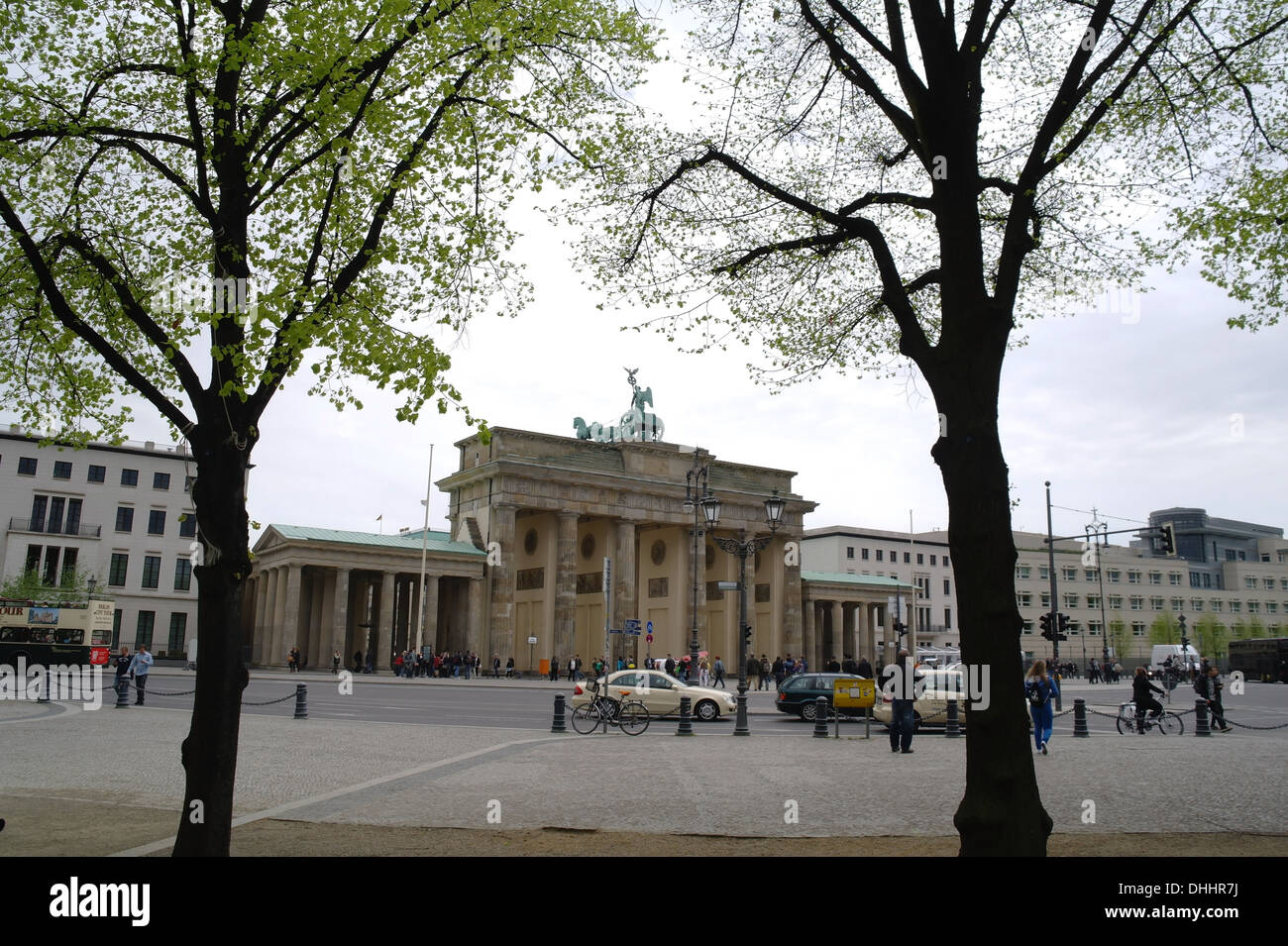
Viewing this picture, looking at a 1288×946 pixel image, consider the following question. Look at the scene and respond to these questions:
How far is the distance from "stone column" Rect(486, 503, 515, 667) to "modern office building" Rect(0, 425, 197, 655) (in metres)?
23.7

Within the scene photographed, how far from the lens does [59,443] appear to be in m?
10.5

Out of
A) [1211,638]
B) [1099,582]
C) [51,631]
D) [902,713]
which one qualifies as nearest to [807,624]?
[1099,582]

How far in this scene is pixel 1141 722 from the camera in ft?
80.0

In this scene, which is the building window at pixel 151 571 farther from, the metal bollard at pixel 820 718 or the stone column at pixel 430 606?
the metal bollard at pixel 820 718

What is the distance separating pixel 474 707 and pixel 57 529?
5723cm

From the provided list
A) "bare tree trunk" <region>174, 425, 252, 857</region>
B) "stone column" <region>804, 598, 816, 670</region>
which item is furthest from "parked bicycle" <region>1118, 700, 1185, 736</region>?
"stone column" <region>804, 598, 816, 670</region>

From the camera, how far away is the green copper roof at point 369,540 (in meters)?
62.3

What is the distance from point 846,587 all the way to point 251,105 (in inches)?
3220

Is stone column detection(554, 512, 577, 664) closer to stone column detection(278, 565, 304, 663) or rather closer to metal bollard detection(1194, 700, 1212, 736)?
stone column detection(278, 565, 304, 663)

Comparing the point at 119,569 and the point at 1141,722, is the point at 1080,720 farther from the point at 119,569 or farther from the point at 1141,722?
the point at 119,569

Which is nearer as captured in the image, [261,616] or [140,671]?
[140,671]

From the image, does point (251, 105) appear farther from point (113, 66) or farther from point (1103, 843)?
point (1103, 843)

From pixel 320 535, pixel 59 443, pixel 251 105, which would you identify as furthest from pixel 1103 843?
pixel 320 535
